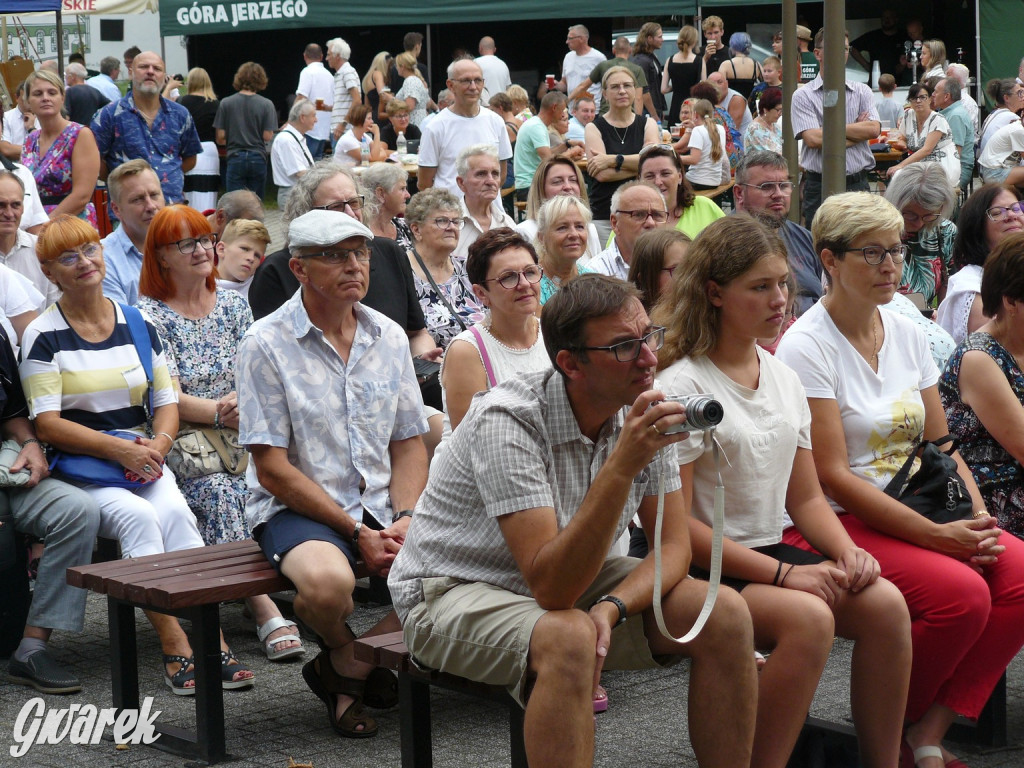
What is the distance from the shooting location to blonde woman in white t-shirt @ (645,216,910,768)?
313 centimetres

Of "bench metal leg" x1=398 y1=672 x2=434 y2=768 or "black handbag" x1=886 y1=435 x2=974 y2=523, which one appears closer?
"bench metal leg" x1=398 y1=672 x2=434 y2=768

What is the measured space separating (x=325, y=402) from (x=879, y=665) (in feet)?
5.74

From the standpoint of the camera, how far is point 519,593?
3.01 meters

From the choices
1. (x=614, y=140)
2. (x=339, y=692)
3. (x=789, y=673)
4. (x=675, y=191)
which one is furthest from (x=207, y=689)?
(x=614, y=140)

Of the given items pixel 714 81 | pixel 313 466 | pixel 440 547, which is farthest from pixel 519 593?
pixel 714 81

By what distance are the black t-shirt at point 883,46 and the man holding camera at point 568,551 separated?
19545 millimetres

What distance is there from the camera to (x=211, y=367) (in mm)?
4828

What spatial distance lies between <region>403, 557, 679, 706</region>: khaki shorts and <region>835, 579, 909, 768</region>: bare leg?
0.54 m

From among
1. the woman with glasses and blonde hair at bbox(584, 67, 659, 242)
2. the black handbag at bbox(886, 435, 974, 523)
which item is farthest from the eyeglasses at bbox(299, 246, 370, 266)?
the woman with glasses and blonde hair at bbox(584, 67, 659, 242)

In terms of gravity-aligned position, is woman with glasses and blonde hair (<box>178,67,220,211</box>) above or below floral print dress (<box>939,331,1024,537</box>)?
above

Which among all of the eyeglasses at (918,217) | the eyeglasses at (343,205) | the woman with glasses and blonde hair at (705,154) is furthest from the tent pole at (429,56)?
the eyeglasses at (343,205)

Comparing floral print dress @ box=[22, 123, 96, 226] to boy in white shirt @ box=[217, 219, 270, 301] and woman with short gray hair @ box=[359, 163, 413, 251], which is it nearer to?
boy in white shirt @ box=[217, 219, 270, 301]

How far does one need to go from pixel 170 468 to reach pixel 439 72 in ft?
55.0

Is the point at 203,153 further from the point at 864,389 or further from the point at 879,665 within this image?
the point at 879,665
